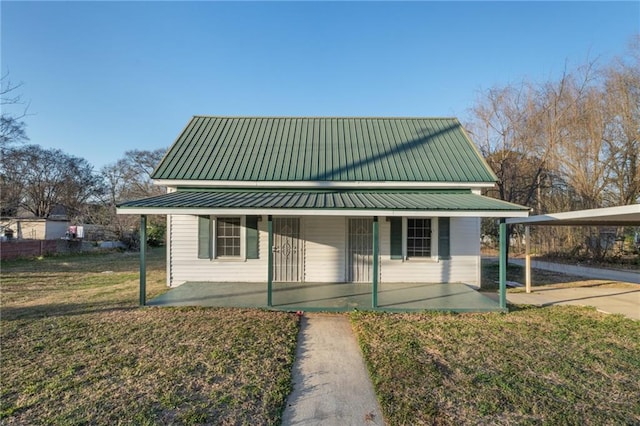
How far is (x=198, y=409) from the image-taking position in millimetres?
3348

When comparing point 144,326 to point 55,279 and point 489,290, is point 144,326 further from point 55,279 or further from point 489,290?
point 489,290

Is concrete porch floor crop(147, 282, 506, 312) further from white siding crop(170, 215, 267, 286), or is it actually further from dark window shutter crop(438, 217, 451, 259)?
dark window shutter crop(438, 217, 451, 259)

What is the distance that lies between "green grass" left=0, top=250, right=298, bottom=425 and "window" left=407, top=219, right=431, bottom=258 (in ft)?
14.8

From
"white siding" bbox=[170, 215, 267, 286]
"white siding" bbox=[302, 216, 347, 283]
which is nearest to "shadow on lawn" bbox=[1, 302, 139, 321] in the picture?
"white siding" bbox=[170, 215, 267, 286]

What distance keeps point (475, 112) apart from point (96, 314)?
1664cm

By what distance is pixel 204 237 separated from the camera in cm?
916

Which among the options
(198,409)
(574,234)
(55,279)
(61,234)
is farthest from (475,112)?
(61,234)

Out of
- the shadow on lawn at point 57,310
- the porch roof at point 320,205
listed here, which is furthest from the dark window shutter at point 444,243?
the shadow on lawn at point 57,310

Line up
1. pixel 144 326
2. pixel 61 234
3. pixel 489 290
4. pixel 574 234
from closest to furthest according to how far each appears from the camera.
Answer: pixel 144 326, pixel 489 290, pixel 574 234, pixel 61 234

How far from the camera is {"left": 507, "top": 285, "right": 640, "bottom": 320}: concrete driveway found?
299 inches

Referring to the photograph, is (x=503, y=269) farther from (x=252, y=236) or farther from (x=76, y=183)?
(x=76, y=183)

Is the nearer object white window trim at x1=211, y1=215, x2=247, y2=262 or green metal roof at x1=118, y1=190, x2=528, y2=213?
green metal roof at x1=118, y1=190, x2=528, y2=213

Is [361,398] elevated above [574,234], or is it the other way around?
[574,234]

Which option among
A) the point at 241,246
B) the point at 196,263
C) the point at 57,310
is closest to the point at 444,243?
the point at 241,246
